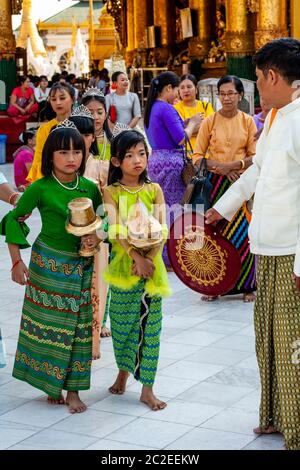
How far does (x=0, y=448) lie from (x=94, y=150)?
2.35m

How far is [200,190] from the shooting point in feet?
Result: 24.2

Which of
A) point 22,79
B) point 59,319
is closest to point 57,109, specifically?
point 59,319

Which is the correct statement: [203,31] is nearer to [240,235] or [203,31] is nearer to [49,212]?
[240,235]

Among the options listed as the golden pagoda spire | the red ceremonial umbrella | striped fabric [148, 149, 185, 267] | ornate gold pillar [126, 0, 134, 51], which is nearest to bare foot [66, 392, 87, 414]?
the red ceremonial umbrella

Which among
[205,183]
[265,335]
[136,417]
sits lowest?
[136,417]

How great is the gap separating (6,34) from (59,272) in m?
16.1

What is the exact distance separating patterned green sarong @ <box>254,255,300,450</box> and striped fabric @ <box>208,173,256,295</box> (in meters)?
2.97

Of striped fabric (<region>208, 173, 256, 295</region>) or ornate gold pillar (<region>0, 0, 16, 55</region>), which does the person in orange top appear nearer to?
Result: striped fabric (<region>208, 173, 256, 295</region>)

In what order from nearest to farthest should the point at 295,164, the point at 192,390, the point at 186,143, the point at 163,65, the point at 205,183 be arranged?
the point at 295,164 → the point at 192,390 → the point at 205,183 → the point at 186,143 → the point at 163,65

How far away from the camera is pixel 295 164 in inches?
181

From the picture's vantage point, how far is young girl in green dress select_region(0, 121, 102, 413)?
17.5ft

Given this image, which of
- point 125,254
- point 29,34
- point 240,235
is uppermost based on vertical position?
point 29,34

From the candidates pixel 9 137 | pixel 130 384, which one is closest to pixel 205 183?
pixel 130 384
